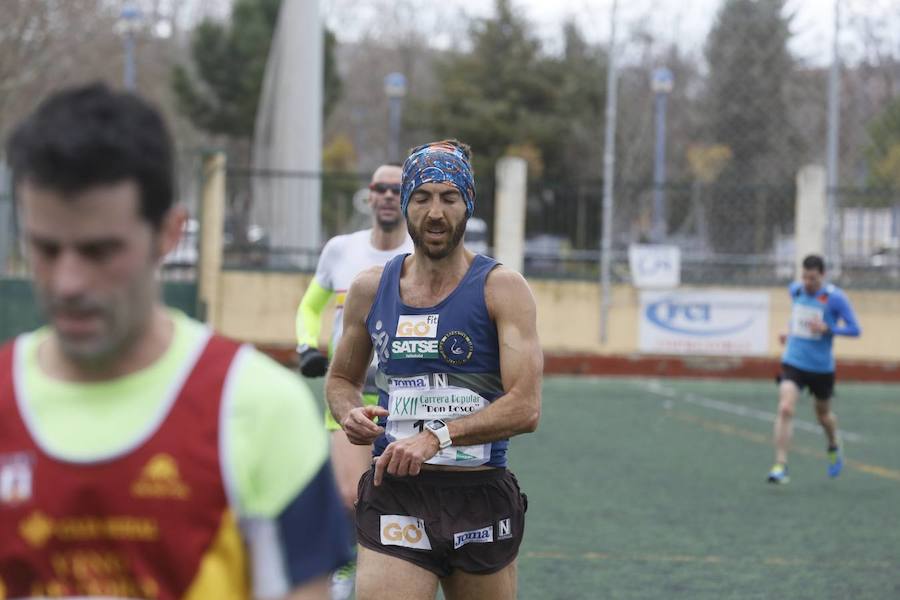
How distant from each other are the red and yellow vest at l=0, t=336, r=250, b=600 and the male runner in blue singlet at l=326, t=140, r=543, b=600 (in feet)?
7.14

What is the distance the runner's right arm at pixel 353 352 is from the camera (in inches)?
187

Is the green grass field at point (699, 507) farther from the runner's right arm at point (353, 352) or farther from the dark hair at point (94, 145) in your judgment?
the dark hair at point (94, 145)

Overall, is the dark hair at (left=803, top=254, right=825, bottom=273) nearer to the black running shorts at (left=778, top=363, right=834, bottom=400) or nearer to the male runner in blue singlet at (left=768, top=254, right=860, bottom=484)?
the male runner in blue singlet at (left=768, top=254, right=860, bottom=484)

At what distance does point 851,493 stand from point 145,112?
9.76 metres

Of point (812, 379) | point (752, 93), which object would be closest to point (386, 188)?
point (812, 379)

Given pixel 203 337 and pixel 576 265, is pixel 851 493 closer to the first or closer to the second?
pixel 203 337

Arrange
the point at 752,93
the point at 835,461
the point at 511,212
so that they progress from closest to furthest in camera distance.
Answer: the point at 835,461 < the point at 511,212 < the point at 752,93

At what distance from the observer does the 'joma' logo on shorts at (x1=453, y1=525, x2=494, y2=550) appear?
14.6 feet

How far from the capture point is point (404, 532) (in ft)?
14.8

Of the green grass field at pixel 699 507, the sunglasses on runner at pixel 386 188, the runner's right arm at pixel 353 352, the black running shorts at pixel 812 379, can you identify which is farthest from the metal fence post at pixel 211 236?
the runner's right arm at pixel 353 352

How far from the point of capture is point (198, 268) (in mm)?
20812

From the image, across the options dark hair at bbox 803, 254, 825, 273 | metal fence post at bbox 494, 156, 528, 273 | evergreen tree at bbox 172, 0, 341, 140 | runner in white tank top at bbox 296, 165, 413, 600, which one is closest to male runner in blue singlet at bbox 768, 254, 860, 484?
dark hair at bbox 803, 254, 825, 273

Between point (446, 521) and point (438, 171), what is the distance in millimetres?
1127

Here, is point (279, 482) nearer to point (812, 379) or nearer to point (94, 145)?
point (94, 145)
